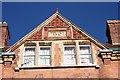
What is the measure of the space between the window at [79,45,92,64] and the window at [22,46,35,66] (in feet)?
10.2

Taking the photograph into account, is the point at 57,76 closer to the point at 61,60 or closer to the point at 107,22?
the point at 61,60

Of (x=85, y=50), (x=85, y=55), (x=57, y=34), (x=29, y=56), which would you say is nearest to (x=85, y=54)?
(x=85, y=55)

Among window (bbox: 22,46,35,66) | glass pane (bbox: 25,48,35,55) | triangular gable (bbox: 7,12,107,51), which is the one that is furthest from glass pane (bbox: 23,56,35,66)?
triangular gable (bbox: 7,12,107,51)

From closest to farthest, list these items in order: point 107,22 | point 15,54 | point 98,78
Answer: point 98,78
point 15,54
point 107,22

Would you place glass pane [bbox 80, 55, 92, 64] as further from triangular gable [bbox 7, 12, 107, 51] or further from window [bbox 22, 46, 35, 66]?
window [bbox 22, 46, 35, 66]

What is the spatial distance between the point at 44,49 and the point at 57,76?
2545 millimetres

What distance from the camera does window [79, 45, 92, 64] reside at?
65.6 feet

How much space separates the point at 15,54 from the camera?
19984 mm

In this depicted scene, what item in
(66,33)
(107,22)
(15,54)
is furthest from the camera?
(107,22)

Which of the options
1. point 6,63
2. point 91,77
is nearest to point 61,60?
point 91,77

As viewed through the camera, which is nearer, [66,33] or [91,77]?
[91,77]

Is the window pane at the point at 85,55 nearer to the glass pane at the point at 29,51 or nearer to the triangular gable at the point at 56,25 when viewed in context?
the triangular gable at the point at 56,25

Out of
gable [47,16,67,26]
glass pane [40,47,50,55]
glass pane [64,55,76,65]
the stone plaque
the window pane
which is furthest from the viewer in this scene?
gable [47,16,67,26]

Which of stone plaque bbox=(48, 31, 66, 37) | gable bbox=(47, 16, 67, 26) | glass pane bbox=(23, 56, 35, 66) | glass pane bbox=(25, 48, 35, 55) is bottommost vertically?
glass pane bbox=(23, 56, 35, 66)
